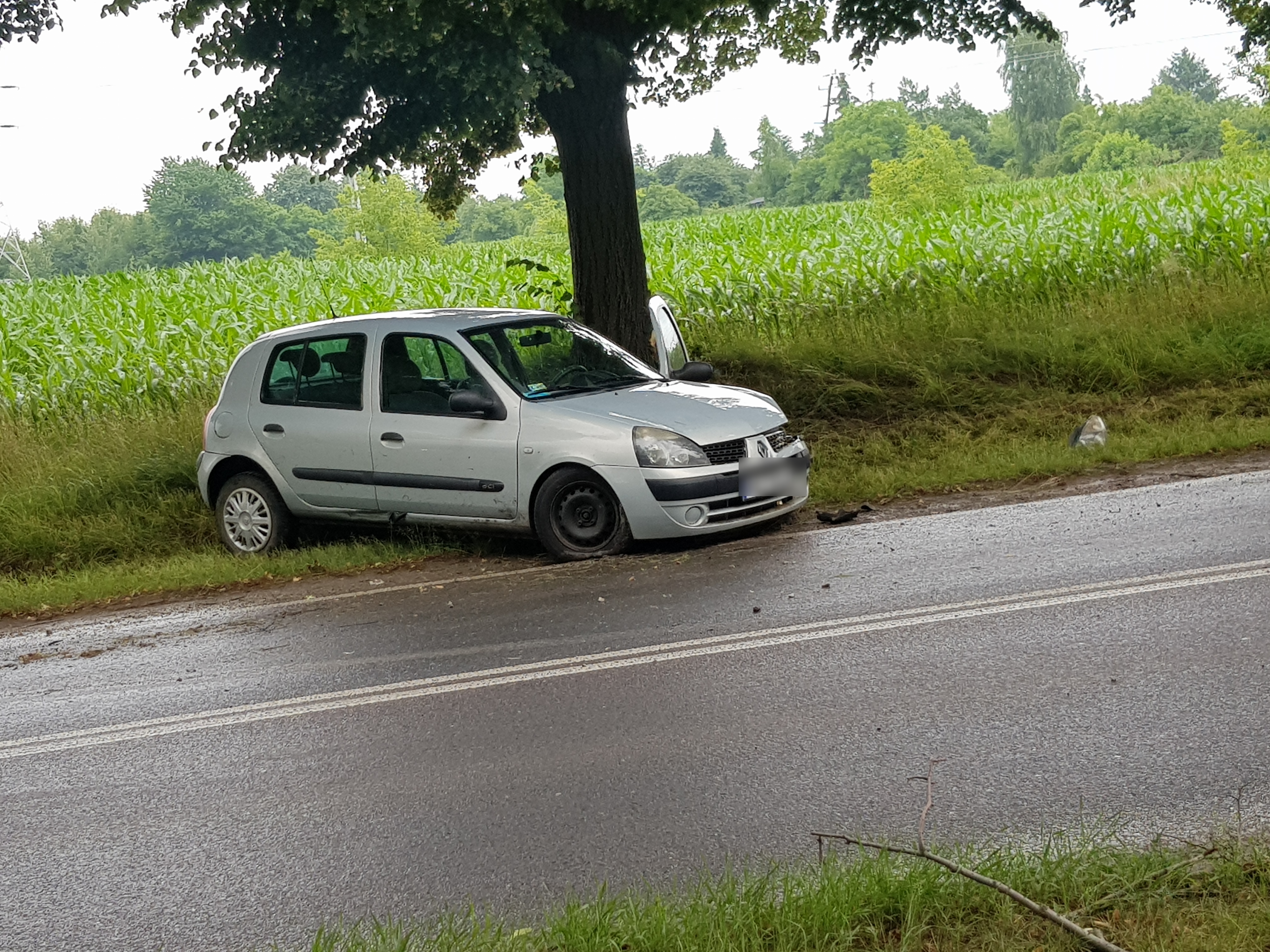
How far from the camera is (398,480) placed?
1015cm

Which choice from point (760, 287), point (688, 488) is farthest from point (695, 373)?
point (760, 287)

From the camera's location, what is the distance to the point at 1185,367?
44.8ft

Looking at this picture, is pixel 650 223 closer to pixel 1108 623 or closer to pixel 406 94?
pixel 406 94

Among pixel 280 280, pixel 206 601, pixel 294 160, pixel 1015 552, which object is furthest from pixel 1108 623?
pixel 280 280

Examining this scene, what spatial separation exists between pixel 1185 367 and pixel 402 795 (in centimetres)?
1075

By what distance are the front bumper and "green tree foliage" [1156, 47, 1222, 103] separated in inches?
7935

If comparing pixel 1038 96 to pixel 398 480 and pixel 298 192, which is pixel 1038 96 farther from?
pixel 398 480

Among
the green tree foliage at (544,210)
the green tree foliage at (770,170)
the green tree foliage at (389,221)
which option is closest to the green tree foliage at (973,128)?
the green tree foliage at (770,170)

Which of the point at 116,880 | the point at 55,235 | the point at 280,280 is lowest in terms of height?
the point at 116,880

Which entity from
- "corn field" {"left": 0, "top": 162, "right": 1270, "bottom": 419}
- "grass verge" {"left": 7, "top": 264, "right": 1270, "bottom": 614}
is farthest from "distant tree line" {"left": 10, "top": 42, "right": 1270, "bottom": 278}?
"grass verge" {"left": 7, "top": 264, "right": 1270, "bottom": 614}

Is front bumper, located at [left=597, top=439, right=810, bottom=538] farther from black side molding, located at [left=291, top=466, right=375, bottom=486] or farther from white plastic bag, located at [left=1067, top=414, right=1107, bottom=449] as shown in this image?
white plastic bag, located at [left=1067, top=414, right=1107, bottom=449]

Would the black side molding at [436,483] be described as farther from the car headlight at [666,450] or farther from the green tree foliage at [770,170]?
the green tree foliage at [770,170]

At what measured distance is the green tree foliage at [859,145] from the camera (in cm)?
12212

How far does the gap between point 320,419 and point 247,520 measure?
118 centimetres
